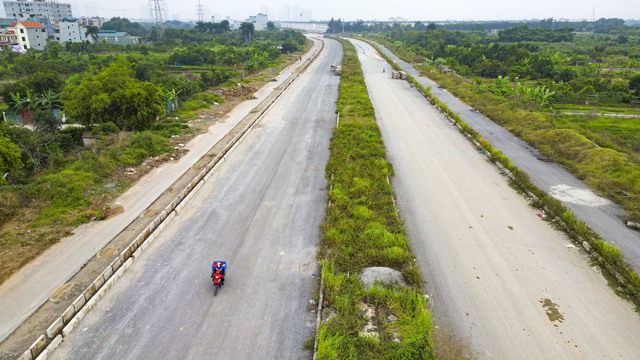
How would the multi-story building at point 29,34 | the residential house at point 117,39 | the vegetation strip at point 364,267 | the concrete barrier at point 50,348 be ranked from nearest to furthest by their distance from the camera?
the concrete barrier at point 50,348 → the vegetation strip at point 364,267 → the multi-story building at point 29,34 → the residential house at point 117,39

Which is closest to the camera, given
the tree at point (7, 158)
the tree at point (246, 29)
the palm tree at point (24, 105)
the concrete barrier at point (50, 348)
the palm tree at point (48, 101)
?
the concrete barrier at point (50, 348)

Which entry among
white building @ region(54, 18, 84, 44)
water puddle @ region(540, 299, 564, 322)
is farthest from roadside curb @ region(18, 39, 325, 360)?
white building @ region(54, 18, 84, 44)

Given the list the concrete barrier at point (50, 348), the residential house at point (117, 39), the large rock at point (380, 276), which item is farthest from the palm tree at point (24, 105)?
the residential house at point (117, 39)

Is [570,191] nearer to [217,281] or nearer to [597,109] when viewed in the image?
[217,281]

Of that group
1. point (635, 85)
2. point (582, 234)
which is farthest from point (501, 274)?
point (635, 85)

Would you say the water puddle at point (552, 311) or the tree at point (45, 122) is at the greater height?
the tree at point (45, 122)

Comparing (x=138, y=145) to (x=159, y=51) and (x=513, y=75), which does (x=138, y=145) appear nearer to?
(x=513, y=75)

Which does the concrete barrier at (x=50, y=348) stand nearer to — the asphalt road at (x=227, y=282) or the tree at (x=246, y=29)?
the asphalt road at (x=227, y=282)

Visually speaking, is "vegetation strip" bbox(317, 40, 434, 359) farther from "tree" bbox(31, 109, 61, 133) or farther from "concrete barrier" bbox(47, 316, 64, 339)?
"tree" bbox(31, 109, 61, 133)
